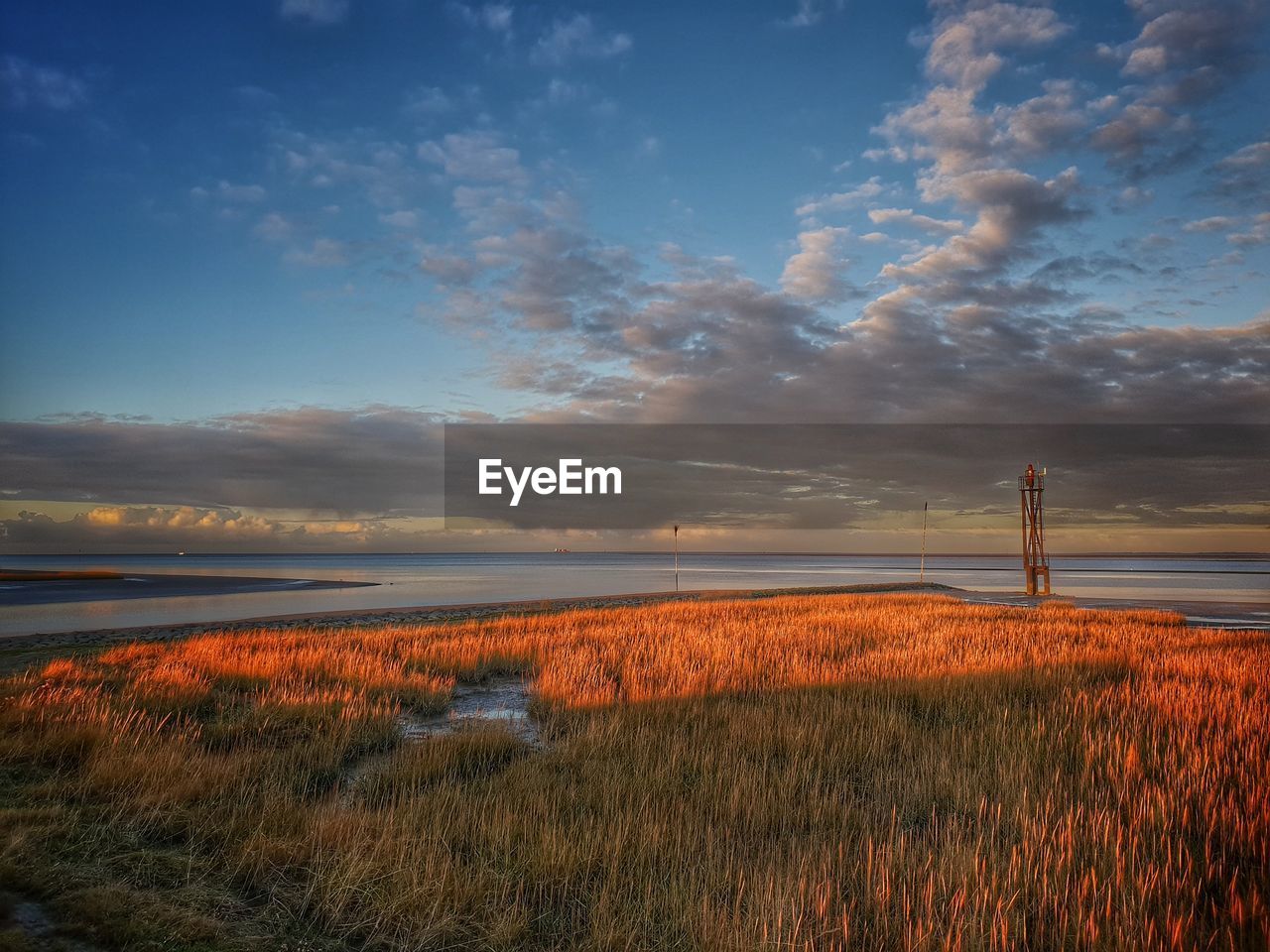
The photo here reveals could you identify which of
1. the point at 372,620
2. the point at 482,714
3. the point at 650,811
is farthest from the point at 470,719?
the point at 372,620

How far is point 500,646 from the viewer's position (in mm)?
16375

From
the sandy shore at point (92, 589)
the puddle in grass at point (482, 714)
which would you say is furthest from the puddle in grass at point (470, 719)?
the sandy shore at point (92, 589)

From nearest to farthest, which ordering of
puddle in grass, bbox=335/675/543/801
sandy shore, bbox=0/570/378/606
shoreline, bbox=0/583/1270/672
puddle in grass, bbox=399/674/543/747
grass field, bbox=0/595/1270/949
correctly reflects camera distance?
grass field, bbox=0/595/1270/949
puddle in grass, bbox=335/675/543/801
puddle in grass, bbox=399/674/543/747
shoreline, bbox=0/583/1270/672
sandy shore, bbox=0/570/378/606

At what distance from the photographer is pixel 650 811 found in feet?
20.3

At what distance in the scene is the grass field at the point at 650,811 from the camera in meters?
4.46

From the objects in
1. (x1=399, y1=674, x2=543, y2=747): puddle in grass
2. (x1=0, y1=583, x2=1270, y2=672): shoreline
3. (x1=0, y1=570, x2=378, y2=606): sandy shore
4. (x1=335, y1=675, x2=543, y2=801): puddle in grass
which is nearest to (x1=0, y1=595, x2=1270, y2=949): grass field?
(x1=335, y1=675, x2=543, y2=801): puddle in grass

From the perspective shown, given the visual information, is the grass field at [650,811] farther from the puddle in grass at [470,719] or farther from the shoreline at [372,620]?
the shoreline at [372,620]

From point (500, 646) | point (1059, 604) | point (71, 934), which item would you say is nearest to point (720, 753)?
point (71, 934)

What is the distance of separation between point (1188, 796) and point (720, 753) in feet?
14.6

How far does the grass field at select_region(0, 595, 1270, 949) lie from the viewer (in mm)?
4461

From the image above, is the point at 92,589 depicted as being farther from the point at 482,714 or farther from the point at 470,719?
the point at 470,719

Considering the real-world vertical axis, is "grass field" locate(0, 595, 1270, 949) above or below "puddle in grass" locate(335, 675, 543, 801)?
above

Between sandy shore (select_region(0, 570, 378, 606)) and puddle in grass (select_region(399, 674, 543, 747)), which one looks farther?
sandy shore (select_region(0, 570, 378, 606))

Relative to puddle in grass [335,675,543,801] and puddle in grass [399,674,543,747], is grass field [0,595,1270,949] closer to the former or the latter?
puddle in grass [335,675,543,801]
